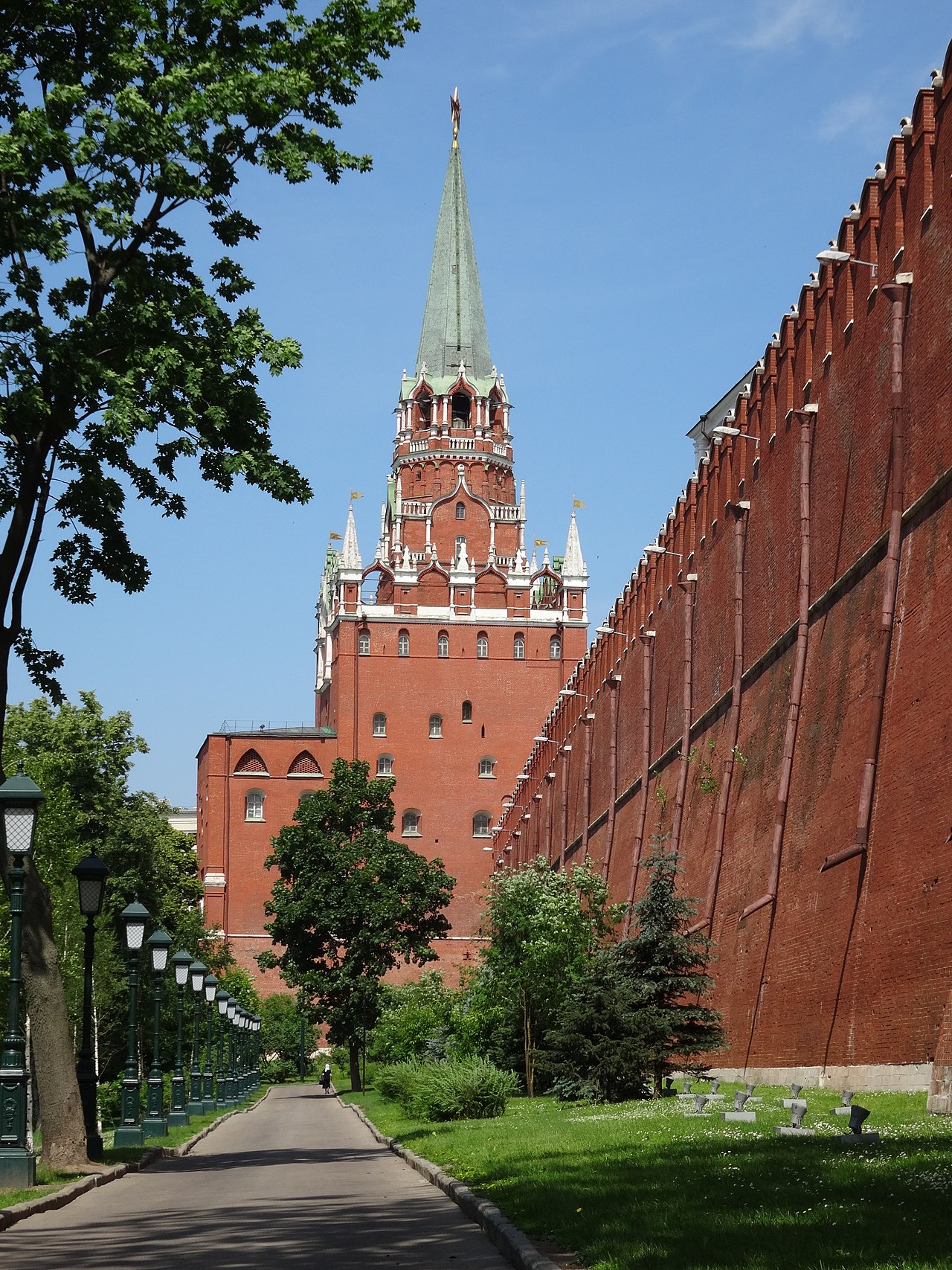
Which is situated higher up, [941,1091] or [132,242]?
[132,242]

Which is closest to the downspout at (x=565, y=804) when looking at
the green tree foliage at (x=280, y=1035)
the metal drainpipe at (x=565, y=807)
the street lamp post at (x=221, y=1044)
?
the metal drainpipe at (x=565, y=807)

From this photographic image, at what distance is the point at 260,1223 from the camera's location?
12.4 metres

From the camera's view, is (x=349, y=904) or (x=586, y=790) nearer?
(x=586, y=790)

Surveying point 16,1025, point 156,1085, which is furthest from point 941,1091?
point 156,1085

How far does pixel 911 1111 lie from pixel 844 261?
15388 mm

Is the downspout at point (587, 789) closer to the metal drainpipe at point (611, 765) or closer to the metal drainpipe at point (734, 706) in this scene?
the metal drainpipe at point (611, 765)

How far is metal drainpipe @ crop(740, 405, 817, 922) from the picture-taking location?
26.7 metres

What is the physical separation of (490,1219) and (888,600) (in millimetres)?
13050

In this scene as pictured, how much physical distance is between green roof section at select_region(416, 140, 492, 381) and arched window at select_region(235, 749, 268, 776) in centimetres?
2326

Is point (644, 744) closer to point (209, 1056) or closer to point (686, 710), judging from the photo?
point (686, 710)

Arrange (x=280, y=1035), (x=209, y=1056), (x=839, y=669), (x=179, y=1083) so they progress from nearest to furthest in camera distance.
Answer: (x=839, y=669) → (x=179, y=1083) → (x=209, y=1056) → (x=280, y=1035)

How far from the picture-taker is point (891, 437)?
23.2 metres

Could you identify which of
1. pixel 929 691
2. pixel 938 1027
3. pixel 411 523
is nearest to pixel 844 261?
pixel 929 691

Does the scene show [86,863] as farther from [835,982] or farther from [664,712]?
[664,712]
